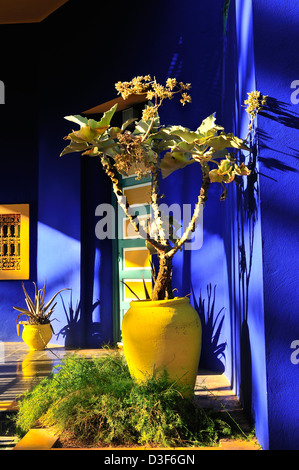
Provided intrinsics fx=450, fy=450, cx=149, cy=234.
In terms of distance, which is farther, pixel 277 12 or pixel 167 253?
pixel 167 253

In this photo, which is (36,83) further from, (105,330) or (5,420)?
(5,420)

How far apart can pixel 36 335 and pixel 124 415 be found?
3.33 metres

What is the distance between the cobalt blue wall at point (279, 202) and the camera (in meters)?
1.89

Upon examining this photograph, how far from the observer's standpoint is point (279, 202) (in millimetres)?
2006

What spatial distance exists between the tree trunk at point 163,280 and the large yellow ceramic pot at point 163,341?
12 centimetres

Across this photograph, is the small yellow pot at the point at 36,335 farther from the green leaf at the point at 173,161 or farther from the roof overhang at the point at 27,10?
the roof overhang at the point at 27,10

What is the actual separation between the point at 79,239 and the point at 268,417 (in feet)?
12.4

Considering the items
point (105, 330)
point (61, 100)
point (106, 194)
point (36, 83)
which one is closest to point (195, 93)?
point (106, 194)

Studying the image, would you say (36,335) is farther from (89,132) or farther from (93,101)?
(89,132)

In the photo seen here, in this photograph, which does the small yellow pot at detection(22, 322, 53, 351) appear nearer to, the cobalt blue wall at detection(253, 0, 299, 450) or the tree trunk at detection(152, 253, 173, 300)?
the tree trunk at detection(152, 253, 173, 300)

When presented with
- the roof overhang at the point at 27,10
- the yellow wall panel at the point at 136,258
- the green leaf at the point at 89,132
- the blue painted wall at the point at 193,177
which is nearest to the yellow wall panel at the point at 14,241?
the blue painted wall at the point at 193,177

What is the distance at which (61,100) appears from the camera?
5.62 metres

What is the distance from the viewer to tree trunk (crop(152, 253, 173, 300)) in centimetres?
263

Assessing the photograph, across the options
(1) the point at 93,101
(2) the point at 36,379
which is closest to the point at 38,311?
(2) the point at 36,379
